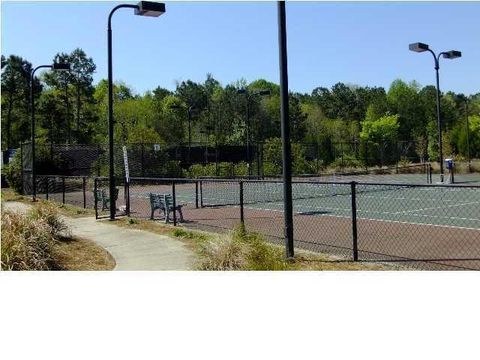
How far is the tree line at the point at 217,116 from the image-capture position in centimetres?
5594

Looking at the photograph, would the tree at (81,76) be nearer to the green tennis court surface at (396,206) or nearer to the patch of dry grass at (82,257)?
the green tennis court surface at (396,206)

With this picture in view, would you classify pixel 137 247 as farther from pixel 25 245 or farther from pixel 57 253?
pixel 25 245

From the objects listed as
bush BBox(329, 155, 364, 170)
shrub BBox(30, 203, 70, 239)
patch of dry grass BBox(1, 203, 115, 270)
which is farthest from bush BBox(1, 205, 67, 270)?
bush BBox(329, 155, 364, 170)

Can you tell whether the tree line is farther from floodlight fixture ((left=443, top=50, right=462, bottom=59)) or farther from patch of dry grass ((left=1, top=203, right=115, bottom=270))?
patch of dry grass ((left=1, top=203, right=115, bottom=270))

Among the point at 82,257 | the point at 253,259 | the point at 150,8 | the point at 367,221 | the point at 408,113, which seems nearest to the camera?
the point at 253,259

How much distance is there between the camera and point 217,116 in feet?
272

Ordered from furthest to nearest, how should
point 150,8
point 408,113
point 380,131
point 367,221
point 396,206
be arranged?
1. point 408,113
2. point 380,131
3. point 396,206
4. point 150,8
5. point 367,221

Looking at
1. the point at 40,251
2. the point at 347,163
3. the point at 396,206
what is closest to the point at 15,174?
the point at 396,206

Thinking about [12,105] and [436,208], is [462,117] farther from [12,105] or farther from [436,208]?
[436,208]

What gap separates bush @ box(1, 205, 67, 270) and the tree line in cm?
2867

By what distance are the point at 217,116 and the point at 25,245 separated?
75192 millimetres

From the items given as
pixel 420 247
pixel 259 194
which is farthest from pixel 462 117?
pixel 420 247

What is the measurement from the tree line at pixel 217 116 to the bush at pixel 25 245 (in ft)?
94.0

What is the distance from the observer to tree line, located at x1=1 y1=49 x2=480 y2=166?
2202 inches
